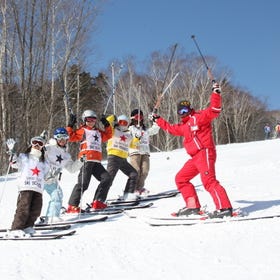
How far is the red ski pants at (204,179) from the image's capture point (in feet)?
17.6

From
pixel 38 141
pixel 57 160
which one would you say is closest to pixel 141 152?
pixel 57 160

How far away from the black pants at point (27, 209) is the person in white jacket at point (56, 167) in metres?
0.81

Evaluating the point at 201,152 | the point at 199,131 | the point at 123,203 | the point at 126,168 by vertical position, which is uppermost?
the point at 199,131

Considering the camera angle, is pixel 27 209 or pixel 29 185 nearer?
pixel 27 209

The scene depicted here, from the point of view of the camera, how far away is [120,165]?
7.76m

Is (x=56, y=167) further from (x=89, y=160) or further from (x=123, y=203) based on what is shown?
(x=123, y=203)

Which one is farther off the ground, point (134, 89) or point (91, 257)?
point (134, 89)

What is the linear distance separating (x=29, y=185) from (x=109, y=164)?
255 centimetres

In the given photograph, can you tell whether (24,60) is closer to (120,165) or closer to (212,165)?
(120,165)

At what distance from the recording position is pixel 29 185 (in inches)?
207

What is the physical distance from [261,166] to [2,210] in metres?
6.72

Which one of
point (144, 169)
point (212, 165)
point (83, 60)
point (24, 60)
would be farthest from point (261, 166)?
point (83, 60)

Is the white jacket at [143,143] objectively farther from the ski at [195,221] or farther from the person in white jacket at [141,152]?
the ski at [195,221]

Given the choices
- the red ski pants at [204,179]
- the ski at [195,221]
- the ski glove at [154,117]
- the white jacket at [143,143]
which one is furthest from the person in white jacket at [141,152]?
the ski at [195,221]
